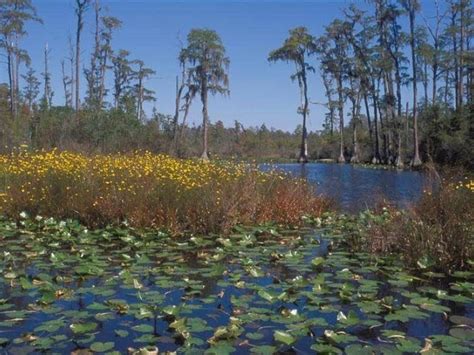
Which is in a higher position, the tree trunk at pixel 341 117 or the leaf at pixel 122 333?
the tree trunk at pixel 341 117

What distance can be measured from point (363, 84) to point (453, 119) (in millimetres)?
13714

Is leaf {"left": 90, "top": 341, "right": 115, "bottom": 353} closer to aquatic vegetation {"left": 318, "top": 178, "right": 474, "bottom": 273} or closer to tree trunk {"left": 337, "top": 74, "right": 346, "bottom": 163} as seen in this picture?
aquatic vegetation {"left": 318, "top": 178, "right": 474, "bottom": 273}

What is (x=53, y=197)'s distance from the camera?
9.31 meters

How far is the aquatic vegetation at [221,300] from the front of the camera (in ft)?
12.5

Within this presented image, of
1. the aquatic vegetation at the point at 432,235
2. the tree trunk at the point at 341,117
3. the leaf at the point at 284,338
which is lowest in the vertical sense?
the leaf at the point at 284,338

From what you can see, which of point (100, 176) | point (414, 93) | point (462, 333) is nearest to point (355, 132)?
point (414, 93)

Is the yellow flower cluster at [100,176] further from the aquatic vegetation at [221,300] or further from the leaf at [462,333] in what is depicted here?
the leaf at [462,333]

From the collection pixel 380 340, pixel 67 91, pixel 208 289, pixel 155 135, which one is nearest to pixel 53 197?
pixel 208 289

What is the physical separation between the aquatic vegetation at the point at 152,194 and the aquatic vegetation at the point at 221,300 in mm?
1157

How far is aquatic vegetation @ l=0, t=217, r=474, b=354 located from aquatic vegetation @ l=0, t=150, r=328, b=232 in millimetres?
1157

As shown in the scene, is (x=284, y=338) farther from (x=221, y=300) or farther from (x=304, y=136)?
(x=304, y=136)

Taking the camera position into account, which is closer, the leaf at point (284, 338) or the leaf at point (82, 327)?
the leaf at point (284, 338)

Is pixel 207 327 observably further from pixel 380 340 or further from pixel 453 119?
pixel 453 119

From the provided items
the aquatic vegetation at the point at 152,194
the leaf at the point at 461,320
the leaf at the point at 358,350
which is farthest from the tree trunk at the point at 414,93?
the leaf at the point at 358,350
